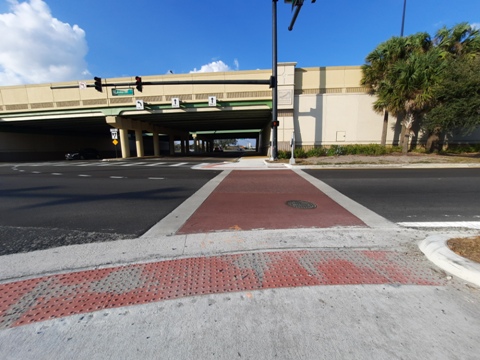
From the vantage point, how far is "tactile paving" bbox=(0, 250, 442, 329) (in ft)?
7.10

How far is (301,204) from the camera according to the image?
5.62 metres

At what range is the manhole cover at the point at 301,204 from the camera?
211 inches

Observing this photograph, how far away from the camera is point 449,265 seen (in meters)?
2.56

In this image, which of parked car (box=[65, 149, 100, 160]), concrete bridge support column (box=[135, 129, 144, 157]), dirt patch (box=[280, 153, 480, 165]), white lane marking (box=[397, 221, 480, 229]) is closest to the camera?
white lane marking (box=[397, 221, 480, 229])

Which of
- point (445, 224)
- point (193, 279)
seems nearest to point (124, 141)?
point (193, 279)

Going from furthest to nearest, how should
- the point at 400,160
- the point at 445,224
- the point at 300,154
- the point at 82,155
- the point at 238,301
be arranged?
1. the point at 82,155
2. the point at 300,154
3. the point at 400,160
4. the point at 445,224
5. the point at 238,301

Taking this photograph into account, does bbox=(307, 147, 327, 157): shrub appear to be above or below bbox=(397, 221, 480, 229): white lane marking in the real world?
above

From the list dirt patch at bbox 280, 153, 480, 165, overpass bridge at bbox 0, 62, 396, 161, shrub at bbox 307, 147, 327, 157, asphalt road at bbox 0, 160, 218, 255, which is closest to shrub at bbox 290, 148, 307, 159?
shrub at bbox 307, 147, 327, 157

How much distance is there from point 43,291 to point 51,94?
30.0 meters

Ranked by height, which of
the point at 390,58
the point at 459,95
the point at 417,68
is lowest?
the point at 459,95

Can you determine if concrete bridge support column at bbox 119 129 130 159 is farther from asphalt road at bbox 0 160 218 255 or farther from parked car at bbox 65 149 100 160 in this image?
asphalt road at bbox 0 160 218 255

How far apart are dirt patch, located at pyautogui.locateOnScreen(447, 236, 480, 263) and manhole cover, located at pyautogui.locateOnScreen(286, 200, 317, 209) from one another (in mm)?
2617

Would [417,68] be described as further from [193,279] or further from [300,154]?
[193,279]

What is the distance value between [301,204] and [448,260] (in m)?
3.17
